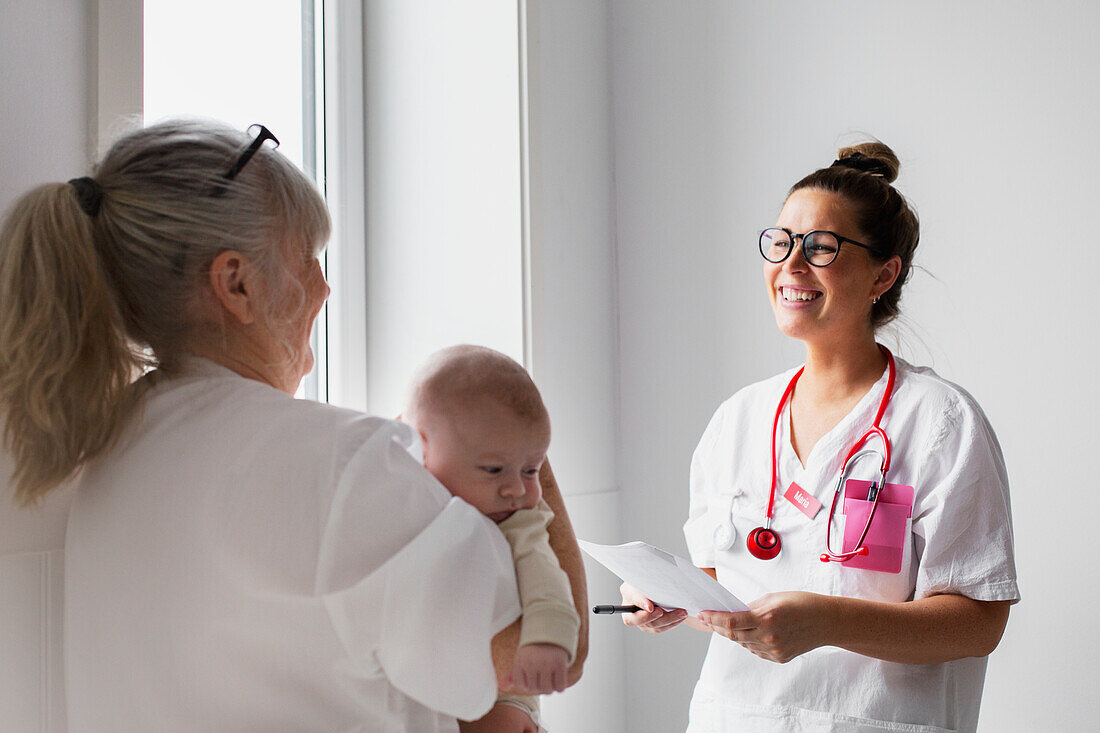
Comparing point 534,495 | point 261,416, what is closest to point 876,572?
point 534,495

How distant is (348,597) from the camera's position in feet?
2.63

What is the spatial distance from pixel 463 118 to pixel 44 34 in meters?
1.16

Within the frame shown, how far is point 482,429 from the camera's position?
1017 mm

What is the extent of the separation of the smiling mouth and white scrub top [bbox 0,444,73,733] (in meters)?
1.33

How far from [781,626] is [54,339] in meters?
1.13

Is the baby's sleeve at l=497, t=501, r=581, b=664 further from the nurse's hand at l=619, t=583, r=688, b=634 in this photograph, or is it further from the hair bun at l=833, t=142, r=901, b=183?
the hair bun at l=833, t=142, r=901, b=183

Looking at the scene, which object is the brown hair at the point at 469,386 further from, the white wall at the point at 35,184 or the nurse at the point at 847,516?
the nurse at the point at 847,516

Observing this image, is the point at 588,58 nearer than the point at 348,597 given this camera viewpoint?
No

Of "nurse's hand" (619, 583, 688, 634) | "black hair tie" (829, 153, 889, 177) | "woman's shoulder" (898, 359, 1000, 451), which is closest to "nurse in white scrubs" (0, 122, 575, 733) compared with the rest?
"nurse's hand" (619, 583, 688, 634)

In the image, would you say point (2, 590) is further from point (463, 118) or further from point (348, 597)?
point (463, 118)

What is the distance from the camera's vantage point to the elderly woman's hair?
0.87m

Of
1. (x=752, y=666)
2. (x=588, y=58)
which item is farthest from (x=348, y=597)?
(x=588, y=58)

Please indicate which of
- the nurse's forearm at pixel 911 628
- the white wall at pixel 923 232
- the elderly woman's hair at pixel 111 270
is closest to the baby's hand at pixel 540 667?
the elderly woman's hair at pixel 111 270

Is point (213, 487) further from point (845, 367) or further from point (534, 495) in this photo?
point (845, 367)
